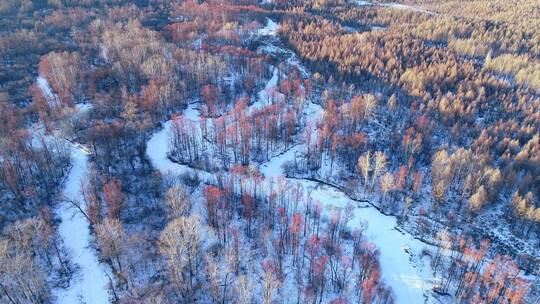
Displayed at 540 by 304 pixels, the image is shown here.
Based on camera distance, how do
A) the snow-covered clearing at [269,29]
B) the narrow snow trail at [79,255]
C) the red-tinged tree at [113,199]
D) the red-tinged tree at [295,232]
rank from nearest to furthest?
the narrow snow trail at [79,255] → the red-tinged tree at [113,199] → the red-tinged tree at [295,232] → the snow-covered clearing at [269,29]

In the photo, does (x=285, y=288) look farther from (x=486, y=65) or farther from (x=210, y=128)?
(x=486, y=65)

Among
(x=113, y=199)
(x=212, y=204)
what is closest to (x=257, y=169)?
(x=212, y=204)

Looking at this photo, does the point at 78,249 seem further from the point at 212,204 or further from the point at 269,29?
the point at 269,29

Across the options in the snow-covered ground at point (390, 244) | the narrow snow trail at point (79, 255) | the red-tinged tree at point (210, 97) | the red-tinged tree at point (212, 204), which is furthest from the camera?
the red-tinged tree at point (210, 97)

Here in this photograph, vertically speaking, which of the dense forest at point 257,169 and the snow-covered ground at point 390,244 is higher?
the dense forest at point 257,169

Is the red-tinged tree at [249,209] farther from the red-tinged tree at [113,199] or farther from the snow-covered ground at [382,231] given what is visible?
the red-tinged tree at [113,199]

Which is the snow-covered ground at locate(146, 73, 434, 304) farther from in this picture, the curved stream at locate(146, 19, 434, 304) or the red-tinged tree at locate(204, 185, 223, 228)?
the red-tinged tree at locate(204, 185, 223, 228)

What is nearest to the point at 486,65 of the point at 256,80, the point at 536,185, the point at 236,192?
the point at 536,185

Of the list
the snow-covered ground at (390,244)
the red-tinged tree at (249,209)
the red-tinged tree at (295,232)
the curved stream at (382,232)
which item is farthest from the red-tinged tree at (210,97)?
the red-tinged tree at (295,232)

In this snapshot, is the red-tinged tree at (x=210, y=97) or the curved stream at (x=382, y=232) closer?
the curved stream at (x=382, y=232)
